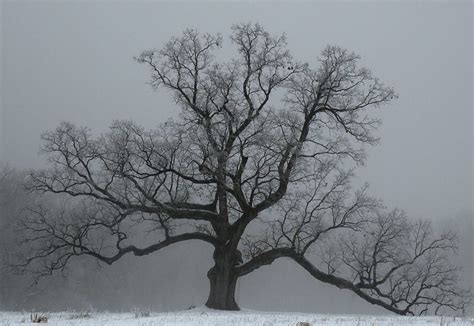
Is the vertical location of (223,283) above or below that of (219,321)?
above

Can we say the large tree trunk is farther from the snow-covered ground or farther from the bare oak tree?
the snow-covered ground

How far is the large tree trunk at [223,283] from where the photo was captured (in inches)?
1009

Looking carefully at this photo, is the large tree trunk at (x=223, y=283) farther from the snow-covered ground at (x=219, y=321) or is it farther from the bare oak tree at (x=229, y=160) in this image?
the snow-covered ground at (x=219, y=321)

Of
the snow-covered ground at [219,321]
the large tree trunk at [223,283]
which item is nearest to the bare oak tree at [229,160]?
the large tree trunk at [223,283]

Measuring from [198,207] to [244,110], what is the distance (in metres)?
5.12

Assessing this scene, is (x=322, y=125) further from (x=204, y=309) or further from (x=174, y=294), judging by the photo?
(x=174, y=294)

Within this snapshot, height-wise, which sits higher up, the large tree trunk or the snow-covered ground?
the large tree trunk

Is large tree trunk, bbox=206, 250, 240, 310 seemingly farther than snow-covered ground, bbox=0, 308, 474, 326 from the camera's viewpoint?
Yes

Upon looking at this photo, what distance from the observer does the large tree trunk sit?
25641mm

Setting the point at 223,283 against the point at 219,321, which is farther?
the point at 223,283

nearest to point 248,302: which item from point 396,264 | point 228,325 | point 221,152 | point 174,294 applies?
point 174,294

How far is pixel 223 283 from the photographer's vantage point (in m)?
25.9

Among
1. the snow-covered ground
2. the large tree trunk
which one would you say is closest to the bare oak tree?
the large tree trunk

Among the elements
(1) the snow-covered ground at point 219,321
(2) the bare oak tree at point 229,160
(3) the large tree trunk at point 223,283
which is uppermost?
(2) the bare oak tree at point 229,160
